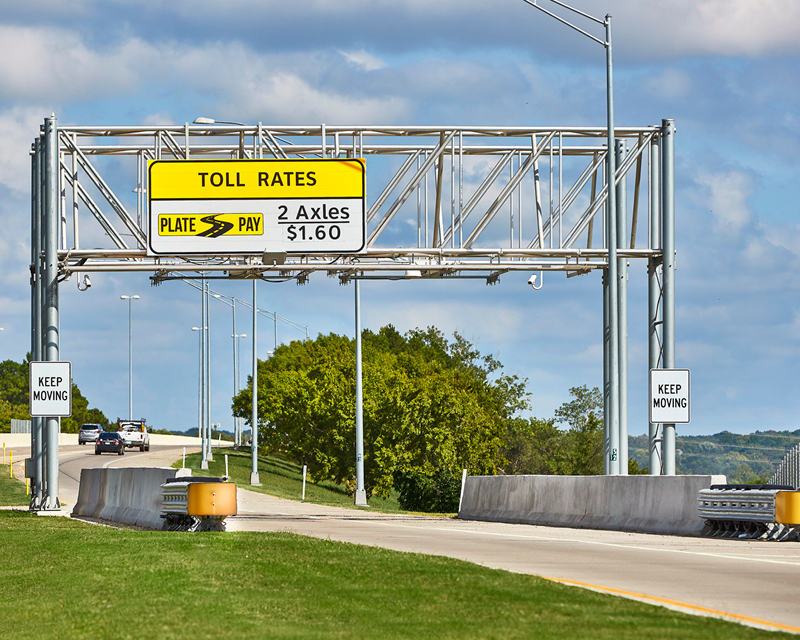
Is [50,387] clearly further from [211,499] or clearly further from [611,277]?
[611,277]

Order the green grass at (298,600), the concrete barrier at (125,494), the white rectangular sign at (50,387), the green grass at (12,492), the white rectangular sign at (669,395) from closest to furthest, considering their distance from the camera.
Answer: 1. the green grass at (298,600)
2. the white rectangular sign at (669,395)
3. the concrete barrier at (125,494)
4. the white rectangular sign at (50,387)
5. the green grass at (12,492)

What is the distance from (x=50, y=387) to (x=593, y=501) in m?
12.4

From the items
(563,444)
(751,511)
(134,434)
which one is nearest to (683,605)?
(751,511)

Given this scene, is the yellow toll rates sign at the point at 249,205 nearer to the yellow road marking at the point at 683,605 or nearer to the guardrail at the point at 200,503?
the guardrail at the point at 200,503

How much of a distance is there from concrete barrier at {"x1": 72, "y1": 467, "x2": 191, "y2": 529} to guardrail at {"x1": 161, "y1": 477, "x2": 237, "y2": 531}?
107cm

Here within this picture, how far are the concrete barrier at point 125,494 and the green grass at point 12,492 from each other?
26.4ft

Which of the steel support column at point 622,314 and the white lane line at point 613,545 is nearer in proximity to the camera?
the white lane line at point 613,545

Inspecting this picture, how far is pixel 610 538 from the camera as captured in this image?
829 inches

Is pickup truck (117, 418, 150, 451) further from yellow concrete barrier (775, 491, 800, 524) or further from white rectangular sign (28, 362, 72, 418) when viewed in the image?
yellow concrete barrier (775, 491, 800, 524)

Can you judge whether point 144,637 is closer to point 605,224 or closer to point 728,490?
point 728,490

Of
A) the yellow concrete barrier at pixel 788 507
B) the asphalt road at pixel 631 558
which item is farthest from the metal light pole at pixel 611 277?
the yellow concrete barrier at pixel 788 507

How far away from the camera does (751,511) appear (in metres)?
20.2

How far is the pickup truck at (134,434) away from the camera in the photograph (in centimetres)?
8856

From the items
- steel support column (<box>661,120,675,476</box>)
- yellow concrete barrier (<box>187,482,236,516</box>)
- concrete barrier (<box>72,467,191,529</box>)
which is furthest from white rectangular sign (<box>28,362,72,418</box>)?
steel support column (<box>661,120,675,476</box>)
